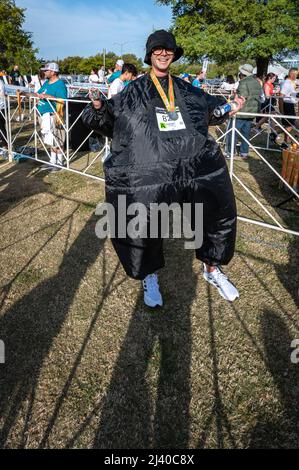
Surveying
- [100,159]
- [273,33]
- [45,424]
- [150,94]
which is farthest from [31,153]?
[273,33]

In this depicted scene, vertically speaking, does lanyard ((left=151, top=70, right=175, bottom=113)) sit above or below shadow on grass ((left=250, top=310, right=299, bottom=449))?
above

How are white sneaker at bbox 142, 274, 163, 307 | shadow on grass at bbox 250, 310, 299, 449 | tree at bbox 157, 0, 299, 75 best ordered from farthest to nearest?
tree at bbox 157, 0, 299, 75 < white sneaker at bbox 142, 274, 163, 307 < shadow on grass at bbox 250, 310, 299, 449

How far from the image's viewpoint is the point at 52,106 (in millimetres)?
6656

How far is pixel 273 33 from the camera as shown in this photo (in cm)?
2473

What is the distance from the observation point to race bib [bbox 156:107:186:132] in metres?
2.49

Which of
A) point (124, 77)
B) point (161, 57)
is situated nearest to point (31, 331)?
point (161, 57)

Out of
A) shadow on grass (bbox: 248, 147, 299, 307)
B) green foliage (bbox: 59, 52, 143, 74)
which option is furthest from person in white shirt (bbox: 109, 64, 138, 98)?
green foliage (bbox: 59, 52, 143, 74)

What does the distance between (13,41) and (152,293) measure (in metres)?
36.4

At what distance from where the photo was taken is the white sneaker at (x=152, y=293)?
310 cm

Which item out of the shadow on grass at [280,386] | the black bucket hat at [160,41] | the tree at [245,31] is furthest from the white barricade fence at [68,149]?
the tree at [245,31]

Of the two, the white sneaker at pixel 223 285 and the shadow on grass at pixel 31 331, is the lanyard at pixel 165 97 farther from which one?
the shadow on grass at pixel 31 331

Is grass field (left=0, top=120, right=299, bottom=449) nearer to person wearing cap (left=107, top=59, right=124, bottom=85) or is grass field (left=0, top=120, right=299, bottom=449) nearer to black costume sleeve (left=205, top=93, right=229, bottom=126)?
black costume sleeve (left=205, top=93, right=229, bottom=126)

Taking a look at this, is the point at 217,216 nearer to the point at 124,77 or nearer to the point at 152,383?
the point at 152,383

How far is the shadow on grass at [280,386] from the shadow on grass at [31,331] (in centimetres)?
139
